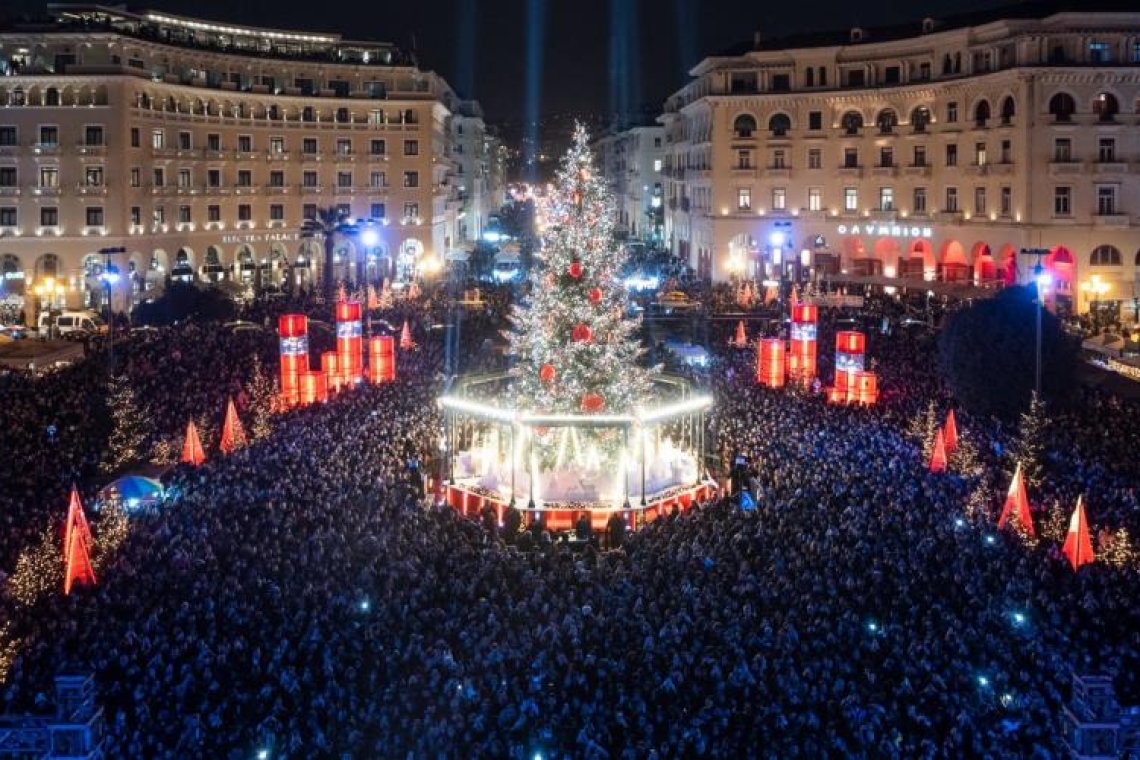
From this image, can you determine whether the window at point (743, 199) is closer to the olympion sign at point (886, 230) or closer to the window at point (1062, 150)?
the olympion sign at point (886, 230)

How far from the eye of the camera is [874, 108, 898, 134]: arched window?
70750 mm

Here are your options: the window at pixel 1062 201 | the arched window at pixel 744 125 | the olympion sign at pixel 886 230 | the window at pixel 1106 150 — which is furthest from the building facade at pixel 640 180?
the window at pixel 1106 150

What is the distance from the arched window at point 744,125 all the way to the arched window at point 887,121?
7.86 meters

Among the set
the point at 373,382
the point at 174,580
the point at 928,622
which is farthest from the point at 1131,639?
the point at 373,382

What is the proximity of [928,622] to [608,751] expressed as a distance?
219 inches

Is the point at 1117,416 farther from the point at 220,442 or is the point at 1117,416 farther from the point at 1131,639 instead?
the point at 220,442

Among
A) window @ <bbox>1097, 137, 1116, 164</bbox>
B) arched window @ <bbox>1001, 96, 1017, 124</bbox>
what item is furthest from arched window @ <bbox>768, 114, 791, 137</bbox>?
window @ <bbox>1097, 137, 1116, 164</bbox>

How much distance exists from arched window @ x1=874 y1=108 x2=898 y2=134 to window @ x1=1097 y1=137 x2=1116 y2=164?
14873mm

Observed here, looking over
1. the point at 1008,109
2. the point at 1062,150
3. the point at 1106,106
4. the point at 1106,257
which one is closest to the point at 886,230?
the point at 1008,109

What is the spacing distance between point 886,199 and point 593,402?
150 ft

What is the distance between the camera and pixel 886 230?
70.4m

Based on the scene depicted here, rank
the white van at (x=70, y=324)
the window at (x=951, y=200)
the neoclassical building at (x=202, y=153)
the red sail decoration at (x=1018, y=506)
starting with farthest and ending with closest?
the window at (x=951, y=200)
the neoclassical building at (x=202, y=153)
the white van at (x=70, y=324)
the red sail decoration at (x=1018, y=506)

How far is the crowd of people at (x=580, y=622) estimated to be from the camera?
16.3 metres

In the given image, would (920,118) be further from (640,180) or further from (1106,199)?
(640,180)
